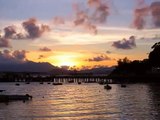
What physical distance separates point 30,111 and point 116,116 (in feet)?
50.8

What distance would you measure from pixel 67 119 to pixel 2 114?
1246 cm

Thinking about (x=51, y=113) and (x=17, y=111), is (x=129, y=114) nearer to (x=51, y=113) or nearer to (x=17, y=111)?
(x=51, y=113)

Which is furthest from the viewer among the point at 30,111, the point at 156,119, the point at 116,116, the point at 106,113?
the point at 30,111

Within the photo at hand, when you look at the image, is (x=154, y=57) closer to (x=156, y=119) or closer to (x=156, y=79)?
(x=156, y=79)

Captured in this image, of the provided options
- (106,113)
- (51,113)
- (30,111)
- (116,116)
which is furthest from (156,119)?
(30,111)

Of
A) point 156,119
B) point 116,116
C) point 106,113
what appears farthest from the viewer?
point 106,113

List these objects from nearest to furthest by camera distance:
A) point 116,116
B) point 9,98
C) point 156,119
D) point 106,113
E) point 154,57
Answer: point 156,119 → point 116,116 → point 106,113 → point 9,98 → point 154,57

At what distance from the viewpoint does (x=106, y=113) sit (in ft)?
195

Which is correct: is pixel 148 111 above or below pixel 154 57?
below

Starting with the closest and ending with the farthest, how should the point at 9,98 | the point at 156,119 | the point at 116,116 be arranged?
the point at 156,119 < the point at 116,116 < the point at 9,98

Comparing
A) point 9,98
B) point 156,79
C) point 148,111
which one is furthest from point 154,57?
point 148,111

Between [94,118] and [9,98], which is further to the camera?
[9,98]

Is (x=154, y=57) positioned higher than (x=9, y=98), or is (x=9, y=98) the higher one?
(x=154, y=57)

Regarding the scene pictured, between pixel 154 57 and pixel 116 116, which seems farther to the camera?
Result: pixel 154 57
